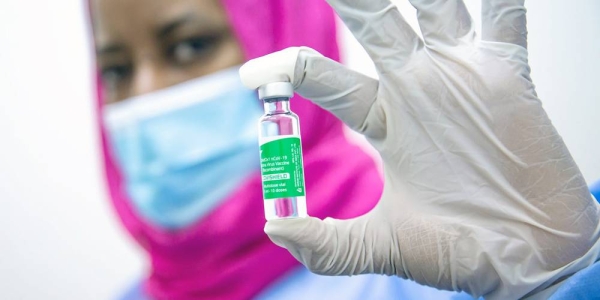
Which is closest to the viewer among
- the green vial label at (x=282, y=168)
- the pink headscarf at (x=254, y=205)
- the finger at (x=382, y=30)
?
the green vial label at (x=282, y=168)

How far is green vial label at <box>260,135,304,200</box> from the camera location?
0.78 m

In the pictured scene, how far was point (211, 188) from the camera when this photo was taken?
1167 millimetres

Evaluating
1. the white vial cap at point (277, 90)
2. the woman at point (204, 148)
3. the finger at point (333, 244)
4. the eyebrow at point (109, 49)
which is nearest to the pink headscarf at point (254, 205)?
the woman at point (204, 148)

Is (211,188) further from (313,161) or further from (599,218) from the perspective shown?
(599,218)

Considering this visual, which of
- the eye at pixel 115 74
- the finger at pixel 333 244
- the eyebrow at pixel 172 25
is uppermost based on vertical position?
the eyebrow at pixel 172 25

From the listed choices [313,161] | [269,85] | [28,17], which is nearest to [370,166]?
[313,161]

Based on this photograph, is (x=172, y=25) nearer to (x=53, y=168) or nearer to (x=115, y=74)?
(x=115, y=74)

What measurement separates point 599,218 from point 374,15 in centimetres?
51

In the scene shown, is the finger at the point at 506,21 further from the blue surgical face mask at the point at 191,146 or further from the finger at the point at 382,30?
the blue surgical face mask at the point at 191,146

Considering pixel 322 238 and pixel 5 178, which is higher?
pixel 5 178

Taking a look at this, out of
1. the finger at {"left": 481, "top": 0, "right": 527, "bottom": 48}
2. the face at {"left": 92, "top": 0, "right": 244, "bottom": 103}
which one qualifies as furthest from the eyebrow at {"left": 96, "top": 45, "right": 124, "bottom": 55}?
the finger at {"left": 481, "top": 0, "right": 527, "bottom": 48}

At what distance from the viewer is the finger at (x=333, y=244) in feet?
2.77

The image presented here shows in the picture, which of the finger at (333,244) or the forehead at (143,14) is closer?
the finger at (333,244)

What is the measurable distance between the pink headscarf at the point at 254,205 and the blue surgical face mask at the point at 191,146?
0.03 m
